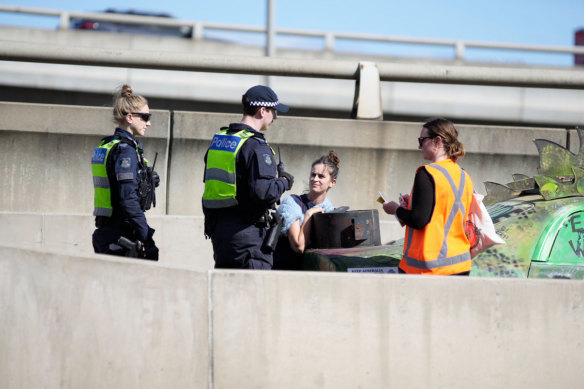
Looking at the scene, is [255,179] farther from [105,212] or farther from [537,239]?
[537,239]

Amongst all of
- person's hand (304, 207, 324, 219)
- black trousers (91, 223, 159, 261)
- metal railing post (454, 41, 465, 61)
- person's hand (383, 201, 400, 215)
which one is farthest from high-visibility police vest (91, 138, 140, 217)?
metal railing post (454, 41, 465, 61)

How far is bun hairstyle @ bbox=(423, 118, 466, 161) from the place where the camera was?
513 centimetres

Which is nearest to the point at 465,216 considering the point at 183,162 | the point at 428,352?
the point at 428,352

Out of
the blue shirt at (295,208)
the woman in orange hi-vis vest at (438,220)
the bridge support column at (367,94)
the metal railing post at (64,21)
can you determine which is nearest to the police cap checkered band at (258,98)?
the blue shirt at (295,208)

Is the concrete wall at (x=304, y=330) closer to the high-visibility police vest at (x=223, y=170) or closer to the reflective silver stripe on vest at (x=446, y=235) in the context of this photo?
the reflective silver stripe on vest at (x=446, y=235)

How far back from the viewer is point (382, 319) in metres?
4.31

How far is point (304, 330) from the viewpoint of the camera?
429cm

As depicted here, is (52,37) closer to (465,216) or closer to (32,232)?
(32,232)

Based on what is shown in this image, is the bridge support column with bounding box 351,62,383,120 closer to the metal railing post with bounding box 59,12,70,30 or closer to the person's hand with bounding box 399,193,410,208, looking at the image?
the person's hand with bounding box 399,193,410,208

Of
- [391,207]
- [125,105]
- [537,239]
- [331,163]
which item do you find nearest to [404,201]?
[391,207]

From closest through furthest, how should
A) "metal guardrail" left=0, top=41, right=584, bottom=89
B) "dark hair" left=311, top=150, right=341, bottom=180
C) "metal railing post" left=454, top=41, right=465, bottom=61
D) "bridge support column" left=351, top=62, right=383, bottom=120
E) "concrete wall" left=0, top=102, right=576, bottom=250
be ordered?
"dark hair" left=311, top=150, right=341, bottom=180, "concrete wall" left=0, top=102, right=576, bottom=250, "metal guardrail" left=0, top=41, right=584, bottom=89, "bridge support column" left=351, top=62, right=383, bottom=120, "metal railing post" left=454, top=41, right=465, bottom=61

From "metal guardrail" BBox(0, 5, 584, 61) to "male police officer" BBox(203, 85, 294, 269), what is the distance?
16007 millimetres

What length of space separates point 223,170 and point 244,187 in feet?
0.61

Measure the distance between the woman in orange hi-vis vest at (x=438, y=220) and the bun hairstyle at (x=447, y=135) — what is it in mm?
112
